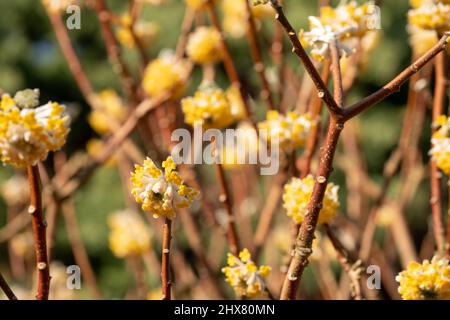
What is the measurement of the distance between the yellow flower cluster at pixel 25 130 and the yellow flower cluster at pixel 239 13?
1.97ft

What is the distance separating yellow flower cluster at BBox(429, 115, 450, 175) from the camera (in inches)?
27.4

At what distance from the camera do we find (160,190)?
544 millimetres

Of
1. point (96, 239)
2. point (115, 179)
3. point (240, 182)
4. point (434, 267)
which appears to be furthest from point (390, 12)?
point (434, 267)

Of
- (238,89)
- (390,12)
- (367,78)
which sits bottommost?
(238,89)

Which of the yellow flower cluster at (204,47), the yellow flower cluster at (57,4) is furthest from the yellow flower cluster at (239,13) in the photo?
the yellow flower cluster at (57,4)

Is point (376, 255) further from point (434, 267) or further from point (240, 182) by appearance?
point (434, 267)

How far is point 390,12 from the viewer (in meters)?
3.68

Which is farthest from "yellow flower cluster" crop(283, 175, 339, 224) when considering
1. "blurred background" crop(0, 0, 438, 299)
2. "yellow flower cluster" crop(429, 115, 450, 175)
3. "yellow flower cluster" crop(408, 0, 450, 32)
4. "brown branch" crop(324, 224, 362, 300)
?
"blurred background" crop(0, 0, 438, 299)

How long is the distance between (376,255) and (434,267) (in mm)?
768

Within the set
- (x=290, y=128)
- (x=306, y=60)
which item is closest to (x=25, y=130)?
(x=306, y=60)

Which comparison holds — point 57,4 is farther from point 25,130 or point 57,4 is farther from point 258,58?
point 25,130

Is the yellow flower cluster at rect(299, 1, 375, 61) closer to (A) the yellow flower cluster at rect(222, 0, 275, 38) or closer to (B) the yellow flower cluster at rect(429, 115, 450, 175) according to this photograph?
(B) the yellow flower cluster at rect(429, 115, 450, 175)

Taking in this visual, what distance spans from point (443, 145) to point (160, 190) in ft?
1.11

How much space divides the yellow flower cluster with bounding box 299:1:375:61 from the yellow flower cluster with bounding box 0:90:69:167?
281 mm
